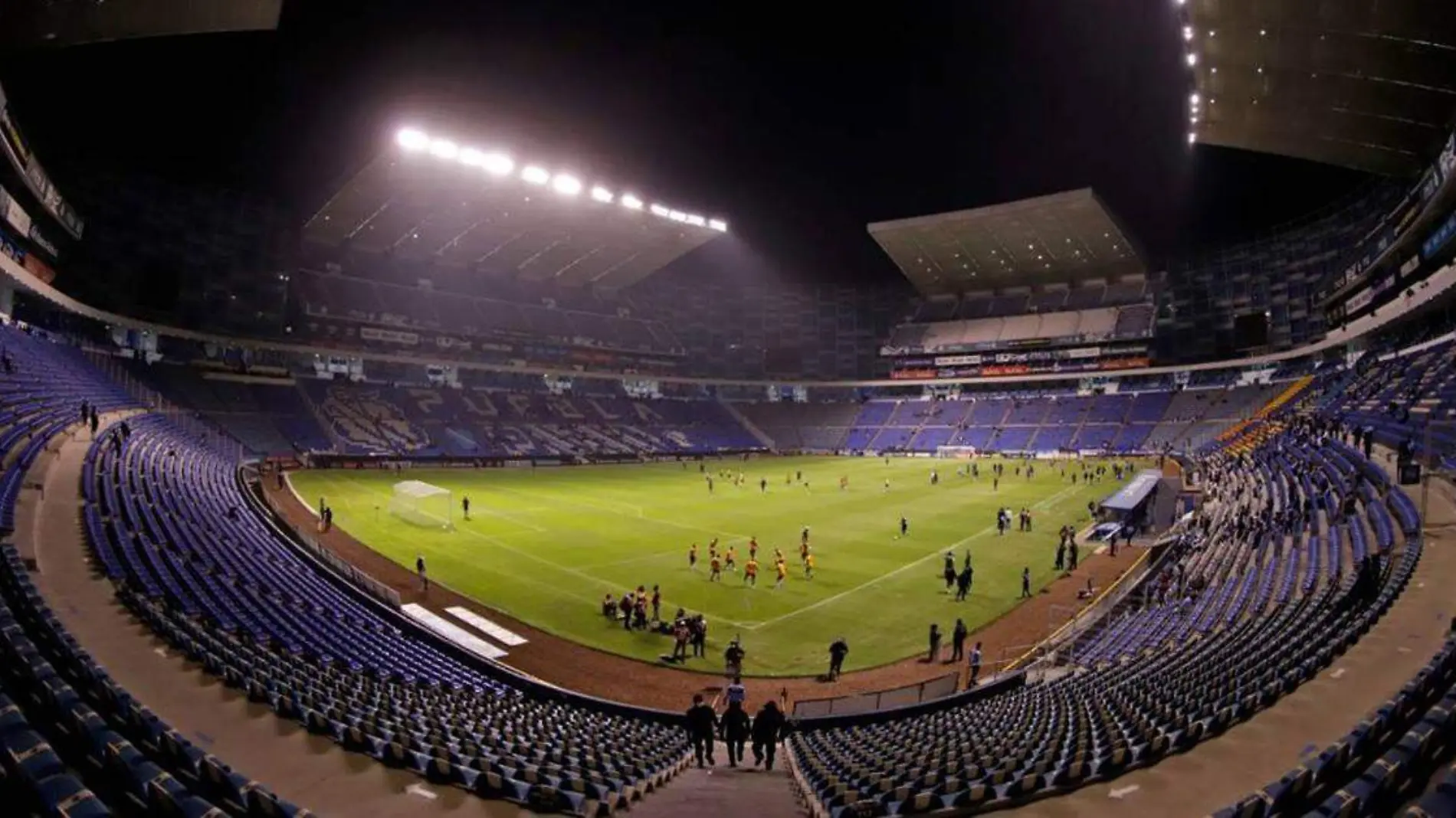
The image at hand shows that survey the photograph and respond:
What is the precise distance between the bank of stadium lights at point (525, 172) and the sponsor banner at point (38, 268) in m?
21.5

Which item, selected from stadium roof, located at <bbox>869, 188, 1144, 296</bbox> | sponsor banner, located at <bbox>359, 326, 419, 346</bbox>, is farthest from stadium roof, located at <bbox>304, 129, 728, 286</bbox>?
stadium roof, located at <bbox>869, 188, 1144, 296</bbox>

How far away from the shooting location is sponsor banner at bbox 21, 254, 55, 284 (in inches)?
1638

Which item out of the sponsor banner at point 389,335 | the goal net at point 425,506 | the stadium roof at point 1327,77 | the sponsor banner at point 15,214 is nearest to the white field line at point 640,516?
the goal net at point 425,506

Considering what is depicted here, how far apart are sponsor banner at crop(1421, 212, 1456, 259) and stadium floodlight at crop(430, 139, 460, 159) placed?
5725 centimetres

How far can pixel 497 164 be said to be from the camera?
182ft

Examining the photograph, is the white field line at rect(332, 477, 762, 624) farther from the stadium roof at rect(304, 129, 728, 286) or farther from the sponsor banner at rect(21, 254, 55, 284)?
the stadium roof at rect(304, 129, 728, 286)

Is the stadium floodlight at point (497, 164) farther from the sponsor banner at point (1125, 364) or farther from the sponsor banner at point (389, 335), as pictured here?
the sponsor banner at point (1125, 364)

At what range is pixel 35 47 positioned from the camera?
31.8 metres

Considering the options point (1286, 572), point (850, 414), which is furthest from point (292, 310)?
point (1286, 572)

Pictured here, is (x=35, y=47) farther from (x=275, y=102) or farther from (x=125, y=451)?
(x=125, y=451)

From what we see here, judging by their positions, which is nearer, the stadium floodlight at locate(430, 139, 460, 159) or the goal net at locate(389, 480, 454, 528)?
the goal net at locate(389, 480, 454, 528)

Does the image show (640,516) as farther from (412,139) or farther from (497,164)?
(412,139)

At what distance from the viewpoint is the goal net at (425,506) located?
35719 millimetres

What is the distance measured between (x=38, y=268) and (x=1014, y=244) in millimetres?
84932
